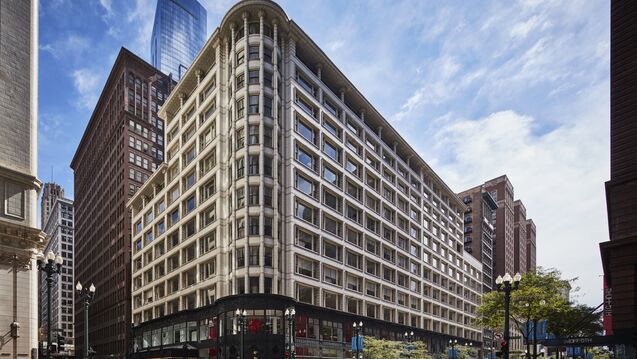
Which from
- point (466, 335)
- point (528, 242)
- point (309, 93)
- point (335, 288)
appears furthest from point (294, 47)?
point (528, 242)

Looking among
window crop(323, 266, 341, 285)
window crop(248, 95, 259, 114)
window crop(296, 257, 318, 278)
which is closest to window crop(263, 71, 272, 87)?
window crop(248, 95, 259, 114)

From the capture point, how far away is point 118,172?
4247 inches

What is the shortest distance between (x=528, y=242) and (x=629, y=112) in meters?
184

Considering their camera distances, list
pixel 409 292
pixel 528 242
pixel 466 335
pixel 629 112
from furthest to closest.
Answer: pixel 528 242, pixel 466 335, pixel 409 292, pixel 629 112

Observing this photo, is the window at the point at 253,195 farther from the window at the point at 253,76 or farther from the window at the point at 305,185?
the window at the point at 253,76

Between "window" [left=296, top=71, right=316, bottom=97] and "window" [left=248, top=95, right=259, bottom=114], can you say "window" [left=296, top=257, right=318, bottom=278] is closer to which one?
"window" [left=248, top=95, right=259, bottom=114]

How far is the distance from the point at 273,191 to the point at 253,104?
10.1 metres

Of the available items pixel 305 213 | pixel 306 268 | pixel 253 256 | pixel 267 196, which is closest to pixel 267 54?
pixel 267 196

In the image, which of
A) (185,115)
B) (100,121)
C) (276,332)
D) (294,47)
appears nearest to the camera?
(276,332)

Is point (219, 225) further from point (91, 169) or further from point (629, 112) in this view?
point (91, 169)

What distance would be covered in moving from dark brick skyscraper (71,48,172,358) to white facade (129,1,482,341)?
18779mm

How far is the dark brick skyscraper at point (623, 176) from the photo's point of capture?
25.8 metres

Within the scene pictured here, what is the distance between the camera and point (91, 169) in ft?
447

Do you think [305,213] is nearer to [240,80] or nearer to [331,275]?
[331,275]
